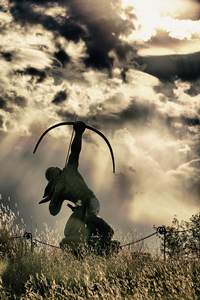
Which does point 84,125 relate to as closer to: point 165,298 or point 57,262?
point 57,262

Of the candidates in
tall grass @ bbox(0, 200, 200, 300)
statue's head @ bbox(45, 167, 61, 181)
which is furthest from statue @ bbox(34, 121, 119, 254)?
tall grass @ bbox(0, 200, 200, 300)

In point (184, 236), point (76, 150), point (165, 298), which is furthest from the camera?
A: point (184, 236)

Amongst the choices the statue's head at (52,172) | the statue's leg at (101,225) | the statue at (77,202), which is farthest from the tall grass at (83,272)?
the statue's head at (52,172)

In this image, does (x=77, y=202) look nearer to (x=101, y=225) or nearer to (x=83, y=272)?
(x=101, y=225)

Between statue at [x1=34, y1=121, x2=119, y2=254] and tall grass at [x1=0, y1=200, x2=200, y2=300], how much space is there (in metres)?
0.78

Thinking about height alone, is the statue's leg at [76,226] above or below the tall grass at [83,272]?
above

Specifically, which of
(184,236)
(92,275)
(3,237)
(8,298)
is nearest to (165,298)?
(92,275)

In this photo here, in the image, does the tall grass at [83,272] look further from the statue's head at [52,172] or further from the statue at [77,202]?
the statue's head at [52,172]

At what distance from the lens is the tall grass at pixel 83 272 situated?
4.43 metres

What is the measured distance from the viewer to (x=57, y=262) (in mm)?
6016

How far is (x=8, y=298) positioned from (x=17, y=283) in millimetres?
414

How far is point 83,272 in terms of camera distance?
5.25 meters

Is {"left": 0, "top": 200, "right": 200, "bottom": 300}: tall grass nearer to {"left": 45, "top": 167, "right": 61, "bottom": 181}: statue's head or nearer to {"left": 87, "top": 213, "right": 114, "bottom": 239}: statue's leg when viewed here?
{"left": 87, "top": 213, "right": 114, "bottom": 239}: statue's leg

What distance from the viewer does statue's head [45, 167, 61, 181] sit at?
26.8 ft
